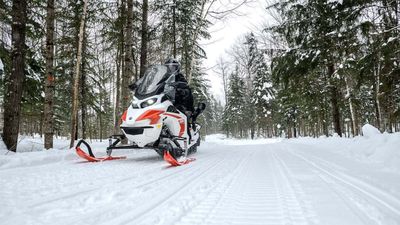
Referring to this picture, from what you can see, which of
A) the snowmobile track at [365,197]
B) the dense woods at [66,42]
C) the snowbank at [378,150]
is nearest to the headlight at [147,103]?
the dense woods at [66,42]

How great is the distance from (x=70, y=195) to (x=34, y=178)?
53.7 inches

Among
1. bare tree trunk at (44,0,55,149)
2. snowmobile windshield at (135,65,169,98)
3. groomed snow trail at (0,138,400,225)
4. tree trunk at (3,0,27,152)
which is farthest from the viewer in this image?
bare tree trunk at (44,0,55,149)

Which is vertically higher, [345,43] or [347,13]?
[347,13]

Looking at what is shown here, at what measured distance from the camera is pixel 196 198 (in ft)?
9.92

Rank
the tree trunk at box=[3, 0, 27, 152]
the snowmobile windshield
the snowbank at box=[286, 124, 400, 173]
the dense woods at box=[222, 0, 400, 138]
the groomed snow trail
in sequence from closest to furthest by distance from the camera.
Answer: the groomed snow trail → the snowbank at box=[286, 124, 400, 173] → the snowmobile windshield → the tree trunk at box=[3, 0, 27, 152] → the dense woods at box=[222, 0, 400, 138]

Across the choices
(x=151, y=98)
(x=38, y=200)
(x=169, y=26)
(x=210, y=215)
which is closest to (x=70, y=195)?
(x=38, y=200)

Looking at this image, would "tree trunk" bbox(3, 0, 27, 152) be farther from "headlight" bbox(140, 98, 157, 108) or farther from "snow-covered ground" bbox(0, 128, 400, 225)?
"headlight" bbox(140, 98, 157, 108)

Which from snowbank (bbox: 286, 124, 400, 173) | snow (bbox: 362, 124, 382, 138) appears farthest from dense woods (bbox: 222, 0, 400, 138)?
snowbank (bbox: 286, 124, 400, 173)

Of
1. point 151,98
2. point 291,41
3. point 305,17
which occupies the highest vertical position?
point 305,17

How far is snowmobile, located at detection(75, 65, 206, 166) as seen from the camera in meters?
6.18

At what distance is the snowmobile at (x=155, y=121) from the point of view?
618 centimetres

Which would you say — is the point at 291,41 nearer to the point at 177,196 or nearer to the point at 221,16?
the point at 221,16

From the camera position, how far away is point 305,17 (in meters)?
12.8

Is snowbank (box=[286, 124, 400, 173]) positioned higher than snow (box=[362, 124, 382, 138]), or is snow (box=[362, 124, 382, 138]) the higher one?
snow (box=[362, 124, 382, 138])
